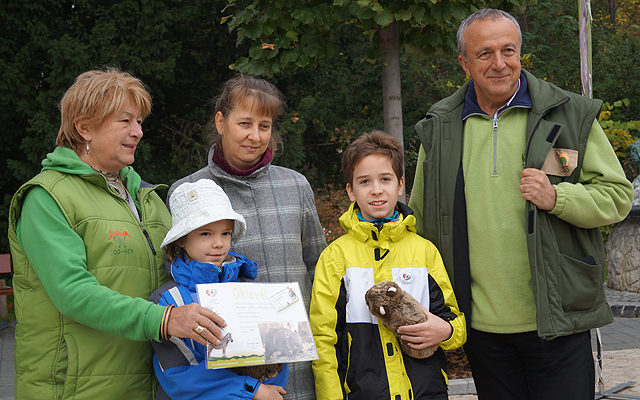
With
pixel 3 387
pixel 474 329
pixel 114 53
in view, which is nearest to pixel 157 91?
pixel 114 53

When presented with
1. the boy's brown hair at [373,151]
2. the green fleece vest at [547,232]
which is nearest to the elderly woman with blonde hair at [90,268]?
the boy's brown hair at [373,151]

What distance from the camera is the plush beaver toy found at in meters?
2.43

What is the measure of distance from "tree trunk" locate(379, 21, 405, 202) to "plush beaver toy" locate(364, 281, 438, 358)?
3456 millimetres

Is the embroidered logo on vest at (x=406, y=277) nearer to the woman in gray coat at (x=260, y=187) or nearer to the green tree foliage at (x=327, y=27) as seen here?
the woman in gray coat at (x=260, y=187)

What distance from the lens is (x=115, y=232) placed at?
2.31m

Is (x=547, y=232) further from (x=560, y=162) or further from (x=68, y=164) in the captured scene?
(x=68, y=164)

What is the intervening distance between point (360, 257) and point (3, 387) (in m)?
4.88

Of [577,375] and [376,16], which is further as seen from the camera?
[376,16]

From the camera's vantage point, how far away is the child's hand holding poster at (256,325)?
206 centimetres

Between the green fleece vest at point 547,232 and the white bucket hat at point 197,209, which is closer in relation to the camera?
the white bucket hat at point 197,209

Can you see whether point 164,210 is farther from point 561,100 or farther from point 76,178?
point 561,100

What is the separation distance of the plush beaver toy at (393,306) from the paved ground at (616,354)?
3.06 m

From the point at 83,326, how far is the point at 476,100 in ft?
6.65

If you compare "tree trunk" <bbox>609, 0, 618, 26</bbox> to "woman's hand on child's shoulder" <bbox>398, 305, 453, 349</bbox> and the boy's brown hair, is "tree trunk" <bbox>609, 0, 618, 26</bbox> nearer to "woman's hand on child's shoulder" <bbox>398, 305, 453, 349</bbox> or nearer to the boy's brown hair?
the boy's brown hair
